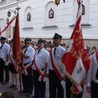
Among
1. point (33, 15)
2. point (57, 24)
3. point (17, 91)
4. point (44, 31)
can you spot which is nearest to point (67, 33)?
point (57, 24)

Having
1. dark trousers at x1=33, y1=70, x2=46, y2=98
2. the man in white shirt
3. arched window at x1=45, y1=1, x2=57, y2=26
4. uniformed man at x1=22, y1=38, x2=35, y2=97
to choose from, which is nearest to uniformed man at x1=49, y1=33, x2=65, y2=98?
dark trousers at x1=33, y1=70, x2=46, y2=98

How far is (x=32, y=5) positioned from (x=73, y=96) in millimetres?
16291

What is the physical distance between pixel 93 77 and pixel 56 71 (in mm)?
1481

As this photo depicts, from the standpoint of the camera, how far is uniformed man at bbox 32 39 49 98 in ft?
24.3

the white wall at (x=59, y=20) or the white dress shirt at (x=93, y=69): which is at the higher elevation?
the white wall at (x=59, y=20)

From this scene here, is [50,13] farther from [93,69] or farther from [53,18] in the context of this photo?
[93,69]

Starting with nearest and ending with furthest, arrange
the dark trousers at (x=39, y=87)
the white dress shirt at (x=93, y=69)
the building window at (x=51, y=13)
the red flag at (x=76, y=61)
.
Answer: the white dress shirt at (x=93, y=69) → the red flag at (x=76, y=61) → the dark trousers at (x=39, y=87) → the building window at (x=51, y=13)

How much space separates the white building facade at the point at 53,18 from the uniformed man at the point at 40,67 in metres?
7.96

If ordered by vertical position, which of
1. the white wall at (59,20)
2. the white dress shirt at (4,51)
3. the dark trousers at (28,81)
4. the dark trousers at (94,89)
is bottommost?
the dark trousers at (28,81)

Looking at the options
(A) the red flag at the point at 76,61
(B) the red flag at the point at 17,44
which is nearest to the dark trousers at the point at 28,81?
(B) the red flag at the point at 17,44

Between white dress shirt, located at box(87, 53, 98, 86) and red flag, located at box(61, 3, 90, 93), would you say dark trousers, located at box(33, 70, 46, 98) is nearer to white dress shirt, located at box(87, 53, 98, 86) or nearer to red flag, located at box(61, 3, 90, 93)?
red flag, located at box(61, 3, 90, 93)

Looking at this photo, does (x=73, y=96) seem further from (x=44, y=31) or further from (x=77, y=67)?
(x=44, y=31)

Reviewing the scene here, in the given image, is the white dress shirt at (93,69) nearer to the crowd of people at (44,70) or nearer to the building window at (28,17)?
the crowd of people at (44,70)

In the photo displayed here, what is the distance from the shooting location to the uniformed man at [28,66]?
836 centimetres
